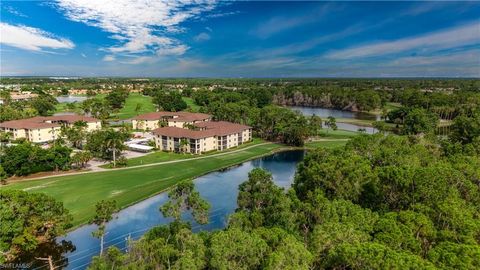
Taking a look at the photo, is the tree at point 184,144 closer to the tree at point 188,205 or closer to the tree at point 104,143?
the tree at point 104,143

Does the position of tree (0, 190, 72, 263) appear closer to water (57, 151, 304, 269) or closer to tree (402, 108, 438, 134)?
water (57, 151, 304, 269)

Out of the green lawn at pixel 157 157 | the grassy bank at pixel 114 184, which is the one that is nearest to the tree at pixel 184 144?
the green lawn at pixel 157 157

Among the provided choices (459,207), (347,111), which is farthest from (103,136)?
(347,111)

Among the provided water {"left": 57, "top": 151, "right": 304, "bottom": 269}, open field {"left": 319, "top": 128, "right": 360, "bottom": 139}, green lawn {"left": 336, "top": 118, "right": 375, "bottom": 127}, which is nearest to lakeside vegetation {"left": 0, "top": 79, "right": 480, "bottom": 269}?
water {"left": 57, "top": 151, "right": 304, "bottom": 269}

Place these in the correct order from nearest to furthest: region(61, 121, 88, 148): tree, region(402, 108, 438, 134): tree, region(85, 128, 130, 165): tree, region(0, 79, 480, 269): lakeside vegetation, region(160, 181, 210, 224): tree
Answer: region(0, 79, 480, 269): lakeside vegetation
region(160, 181, 210, 224): tree
region(85, 128, 130, 165): tree
region(61, 121, 88, 148): tree
region(402, 108, 438, 134): tree

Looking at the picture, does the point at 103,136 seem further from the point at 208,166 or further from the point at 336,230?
the point at 336,230

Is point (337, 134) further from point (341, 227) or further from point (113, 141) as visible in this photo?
point (341, 227)

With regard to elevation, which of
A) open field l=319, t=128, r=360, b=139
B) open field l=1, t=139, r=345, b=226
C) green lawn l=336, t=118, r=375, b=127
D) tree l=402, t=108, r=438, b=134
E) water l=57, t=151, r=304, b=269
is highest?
tree l=402, t=108, r=438, b=134
